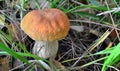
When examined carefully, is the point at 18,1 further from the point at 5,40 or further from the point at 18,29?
the point at 5,40

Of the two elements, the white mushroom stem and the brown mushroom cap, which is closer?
the brown mushroom cap

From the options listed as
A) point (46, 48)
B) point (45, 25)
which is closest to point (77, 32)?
point (46, 48)

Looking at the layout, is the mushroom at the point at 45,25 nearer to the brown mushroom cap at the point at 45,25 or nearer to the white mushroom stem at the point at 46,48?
the brown mushroom cap at the point at 45,25

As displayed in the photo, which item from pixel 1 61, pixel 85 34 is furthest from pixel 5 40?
pixel 85 34

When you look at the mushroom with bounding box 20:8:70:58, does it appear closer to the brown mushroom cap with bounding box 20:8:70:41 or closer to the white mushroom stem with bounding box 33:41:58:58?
the brown mushroom cap with bounding box 20:8:70:41

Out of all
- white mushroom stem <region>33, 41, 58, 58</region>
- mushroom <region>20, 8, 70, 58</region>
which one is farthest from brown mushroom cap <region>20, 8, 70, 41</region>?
white mushroom stem <region>33, 41, 58, 58</region>

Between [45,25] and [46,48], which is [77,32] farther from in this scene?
[45,25]

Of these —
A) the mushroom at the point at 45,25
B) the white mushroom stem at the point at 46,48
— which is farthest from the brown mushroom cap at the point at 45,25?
the white mushroom stem at the point at 46,48
